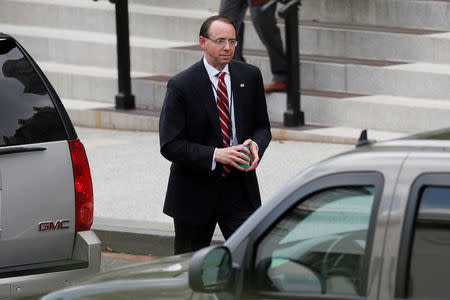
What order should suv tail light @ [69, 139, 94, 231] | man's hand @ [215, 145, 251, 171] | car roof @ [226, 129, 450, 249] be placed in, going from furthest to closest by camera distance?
suv tail light @ [69, 139, 94, 231]
man's hand @ [215, 145, 251, 171]
car roof @ [226, 129, 450, 249]

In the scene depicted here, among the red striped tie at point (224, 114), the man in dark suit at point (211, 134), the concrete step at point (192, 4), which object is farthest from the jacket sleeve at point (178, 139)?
the concrete step at point (192, 4)

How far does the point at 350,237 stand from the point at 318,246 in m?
0.12

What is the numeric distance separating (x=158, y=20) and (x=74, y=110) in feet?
7.07

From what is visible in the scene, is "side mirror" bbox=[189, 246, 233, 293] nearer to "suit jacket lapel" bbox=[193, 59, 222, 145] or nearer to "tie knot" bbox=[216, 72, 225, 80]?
"suit jacket lapel" bbox=[193, 59, 222, 145]

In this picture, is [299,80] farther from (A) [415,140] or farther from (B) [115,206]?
(A) [415,140]

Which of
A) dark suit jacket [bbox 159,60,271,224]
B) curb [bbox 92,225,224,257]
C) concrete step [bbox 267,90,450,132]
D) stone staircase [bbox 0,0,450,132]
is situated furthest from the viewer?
stone staircase [bbox 0,0,450,132]

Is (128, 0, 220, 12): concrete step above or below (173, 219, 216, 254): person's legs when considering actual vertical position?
above

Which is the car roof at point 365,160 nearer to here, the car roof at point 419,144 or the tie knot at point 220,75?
the car roof at point 419,144

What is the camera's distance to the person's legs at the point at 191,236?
618cm

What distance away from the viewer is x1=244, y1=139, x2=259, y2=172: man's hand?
5992 mm

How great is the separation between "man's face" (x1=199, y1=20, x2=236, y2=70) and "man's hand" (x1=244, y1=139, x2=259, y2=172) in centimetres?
42

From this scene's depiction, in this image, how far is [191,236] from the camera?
244 inches

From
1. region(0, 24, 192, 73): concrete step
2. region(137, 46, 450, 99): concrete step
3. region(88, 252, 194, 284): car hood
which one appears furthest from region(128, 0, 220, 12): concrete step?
region(88, 252, 194, 284): car hood

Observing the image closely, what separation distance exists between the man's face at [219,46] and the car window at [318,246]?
7.48 feet
